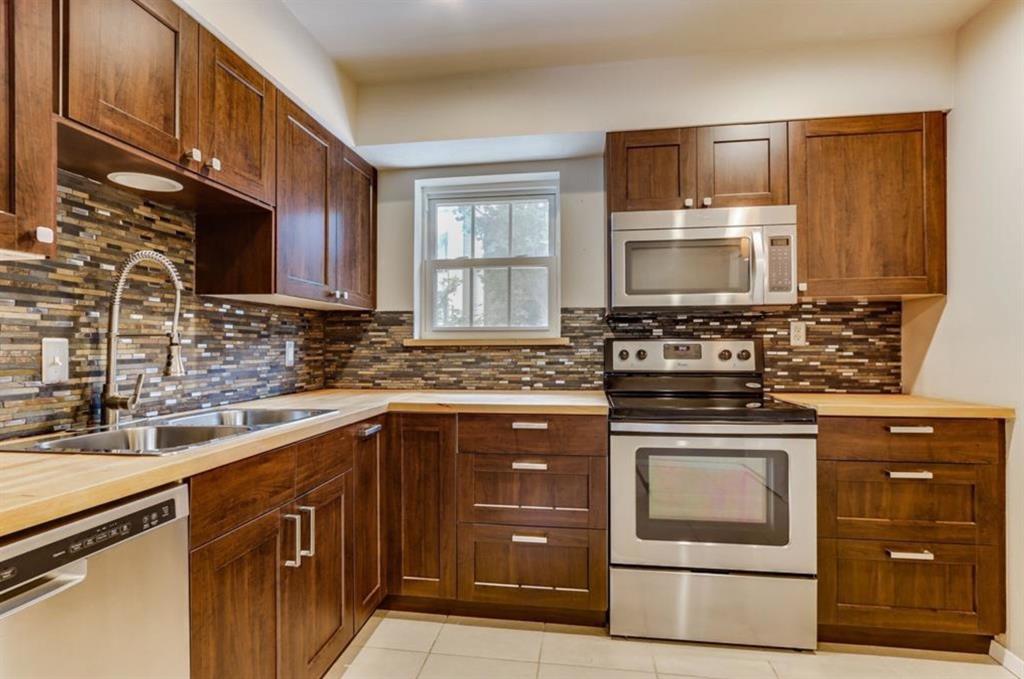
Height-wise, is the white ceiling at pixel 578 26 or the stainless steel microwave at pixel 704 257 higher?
the white ceiling at pixel 578 26

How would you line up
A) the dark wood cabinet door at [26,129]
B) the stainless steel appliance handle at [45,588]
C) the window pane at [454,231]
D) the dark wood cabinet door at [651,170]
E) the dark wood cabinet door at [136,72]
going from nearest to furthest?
the stainless steel appliance handle at [45,588] < the dark wood cabinet door at [26,129] < the dark wood cabinet door at [136,72] < the dark wood cabinet door at [651,170] < the window pane at [454,231]

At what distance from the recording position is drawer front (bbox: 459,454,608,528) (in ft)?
6.62

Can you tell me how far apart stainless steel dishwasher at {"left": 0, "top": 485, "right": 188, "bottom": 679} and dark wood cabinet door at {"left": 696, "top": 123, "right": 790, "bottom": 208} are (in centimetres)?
220

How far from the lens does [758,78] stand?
2225mm

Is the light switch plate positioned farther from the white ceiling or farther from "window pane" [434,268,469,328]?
"window pane" [434,268,469,328]

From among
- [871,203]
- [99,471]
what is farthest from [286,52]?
[871,203]

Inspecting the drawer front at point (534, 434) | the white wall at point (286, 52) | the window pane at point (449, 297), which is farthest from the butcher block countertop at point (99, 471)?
the white wall at point (286, 52)

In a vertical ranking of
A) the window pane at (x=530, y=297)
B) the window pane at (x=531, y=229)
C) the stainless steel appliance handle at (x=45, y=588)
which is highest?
the window pane at (x=531, y=229)

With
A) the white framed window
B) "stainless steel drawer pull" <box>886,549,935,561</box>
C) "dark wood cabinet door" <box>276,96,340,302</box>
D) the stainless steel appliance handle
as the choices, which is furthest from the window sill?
the stainless steel appliance handle

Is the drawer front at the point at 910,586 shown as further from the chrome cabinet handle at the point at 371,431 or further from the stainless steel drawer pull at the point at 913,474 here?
the chrome cabinet handle at the point at 371,431

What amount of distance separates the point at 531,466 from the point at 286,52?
72.8 inches

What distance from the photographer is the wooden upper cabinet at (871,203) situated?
7.03 feet

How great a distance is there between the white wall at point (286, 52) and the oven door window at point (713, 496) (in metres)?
1.95

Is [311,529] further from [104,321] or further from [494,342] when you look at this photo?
[494,342]
